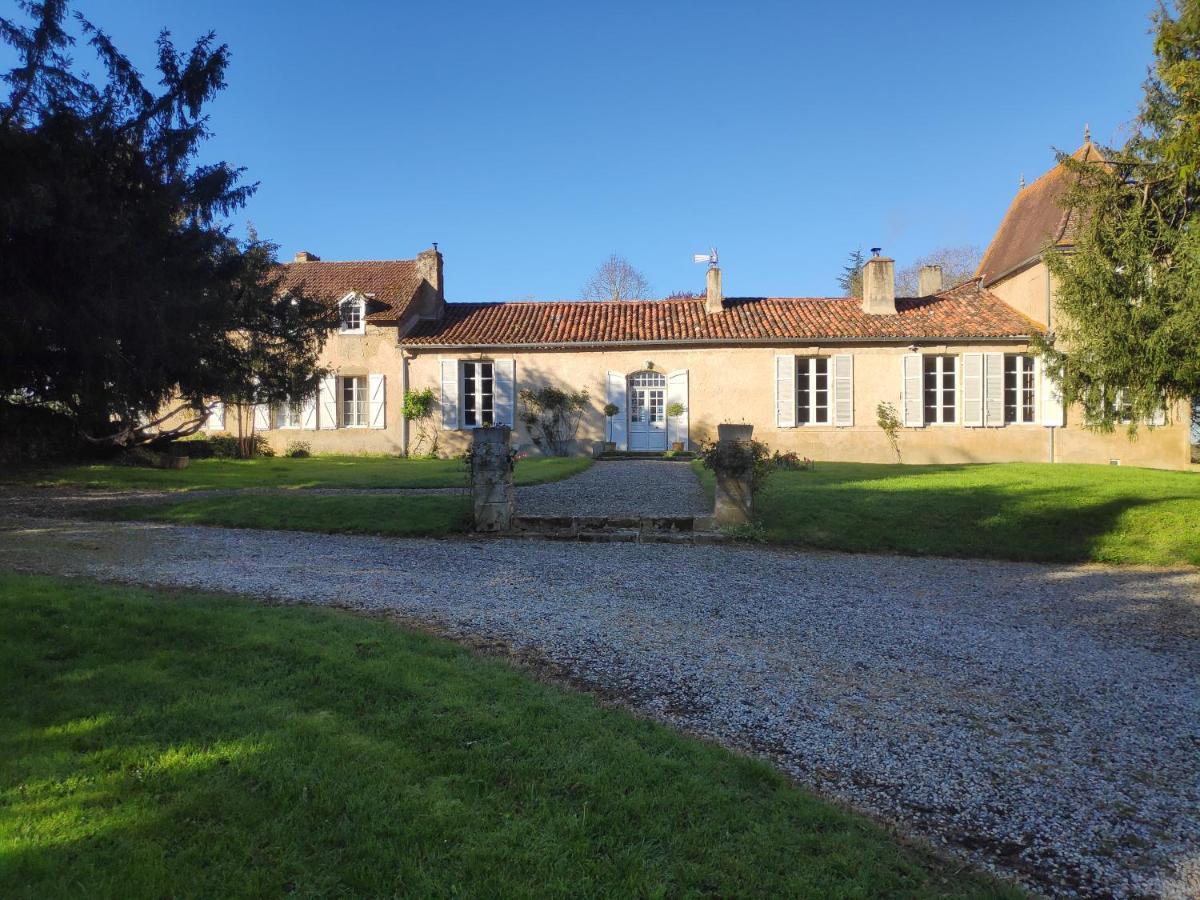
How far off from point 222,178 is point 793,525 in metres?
9.19

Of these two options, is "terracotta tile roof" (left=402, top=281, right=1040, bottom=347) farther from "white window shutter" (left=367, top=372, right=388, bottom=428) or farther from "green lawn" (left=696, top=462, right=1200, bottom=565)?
"green lawn" (left=696, top=462, right=1200, bottom=565)

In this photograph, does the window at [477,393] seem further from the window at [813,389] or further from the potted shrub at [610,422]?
the window at [813,389]

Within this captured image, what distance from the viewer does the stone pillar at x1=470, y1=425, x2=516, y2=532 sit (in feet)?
29.7

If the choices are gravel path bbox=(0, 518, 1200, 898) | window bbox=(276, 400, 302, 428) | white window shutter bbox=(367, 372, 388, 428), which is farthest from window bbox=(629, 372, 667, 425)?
gravel path bbox=(0, 518, 1200, 898)

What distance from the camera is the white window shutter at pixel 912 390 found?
62.4 feet

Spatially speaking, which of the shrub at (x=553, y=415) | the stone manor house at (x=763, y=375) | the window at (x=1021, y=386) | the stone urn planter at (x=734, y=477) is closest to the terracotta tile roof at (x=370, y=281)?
the stone manor house at (x=763, y=375)

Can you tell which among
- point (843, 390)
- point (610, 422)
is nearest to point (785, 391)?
point (843, 390)

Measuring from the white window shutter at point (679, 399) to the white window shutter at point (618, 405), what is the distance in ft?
3.84

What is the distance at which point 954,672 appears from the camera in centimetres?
440

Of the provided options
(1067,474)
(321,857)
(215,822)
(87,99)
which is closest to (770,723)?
(321,857)

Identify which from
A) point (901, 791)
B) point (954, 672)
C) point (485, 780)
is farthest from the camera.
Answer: point (954, 672)

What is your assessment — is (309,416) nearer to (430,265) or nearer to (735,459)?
(430,265)

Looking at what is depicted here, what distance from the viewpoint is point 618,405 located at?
19562 mm

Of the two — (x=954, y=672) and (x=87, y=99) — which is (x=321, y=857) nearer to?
(x=954, y=672)
